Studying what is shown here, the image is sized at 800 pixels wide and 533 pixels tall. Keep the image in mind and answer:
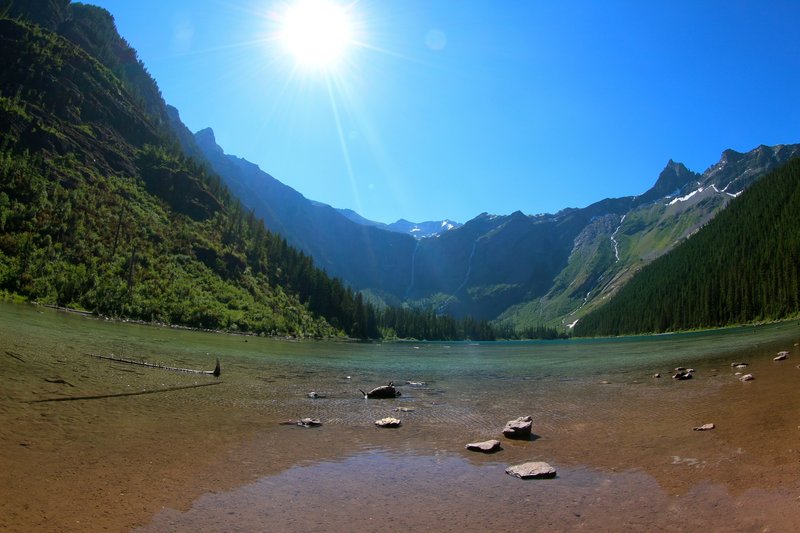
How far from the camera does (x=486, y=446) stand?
1462cm

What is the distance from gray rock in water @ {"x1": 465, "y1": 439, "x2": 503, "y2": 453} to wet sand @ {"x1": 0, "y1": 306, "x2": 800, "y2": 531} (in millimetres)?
275

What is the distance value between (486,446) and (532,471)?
2.81m

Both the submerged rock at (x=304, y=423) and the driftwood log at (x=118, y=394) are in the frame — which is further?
the submerged rock at (x=304, y=423)

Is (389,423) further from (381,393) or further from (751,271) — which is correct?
(751,271)

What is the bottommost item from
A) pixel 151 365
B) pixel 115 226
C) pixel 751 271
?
pixel 151 365

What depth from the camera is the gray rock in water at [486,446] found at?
47.7ft

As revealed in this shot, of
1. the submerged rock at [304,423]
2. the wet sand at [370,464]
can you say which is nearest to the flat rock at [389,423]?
the wet sand at [370,464]

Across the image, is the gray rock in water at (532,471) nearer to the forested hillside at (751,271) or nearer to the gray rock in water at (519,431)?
the gray rock in water at (519,431)

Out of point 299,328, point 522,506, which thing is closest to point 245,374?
point 522,506

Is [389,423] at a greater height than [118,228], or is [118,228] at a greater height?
[118,228]

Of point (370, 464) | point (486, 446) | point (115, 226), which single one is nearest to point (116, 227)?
point (115, 226)

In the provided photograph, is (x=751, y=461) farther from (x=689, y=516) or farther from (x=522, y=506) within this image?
(x=522, y=506)

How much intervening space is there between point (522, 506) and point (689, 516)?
3293 mm

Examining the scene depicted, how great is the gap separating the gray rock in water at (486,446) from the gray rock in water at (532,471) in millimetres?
1979
